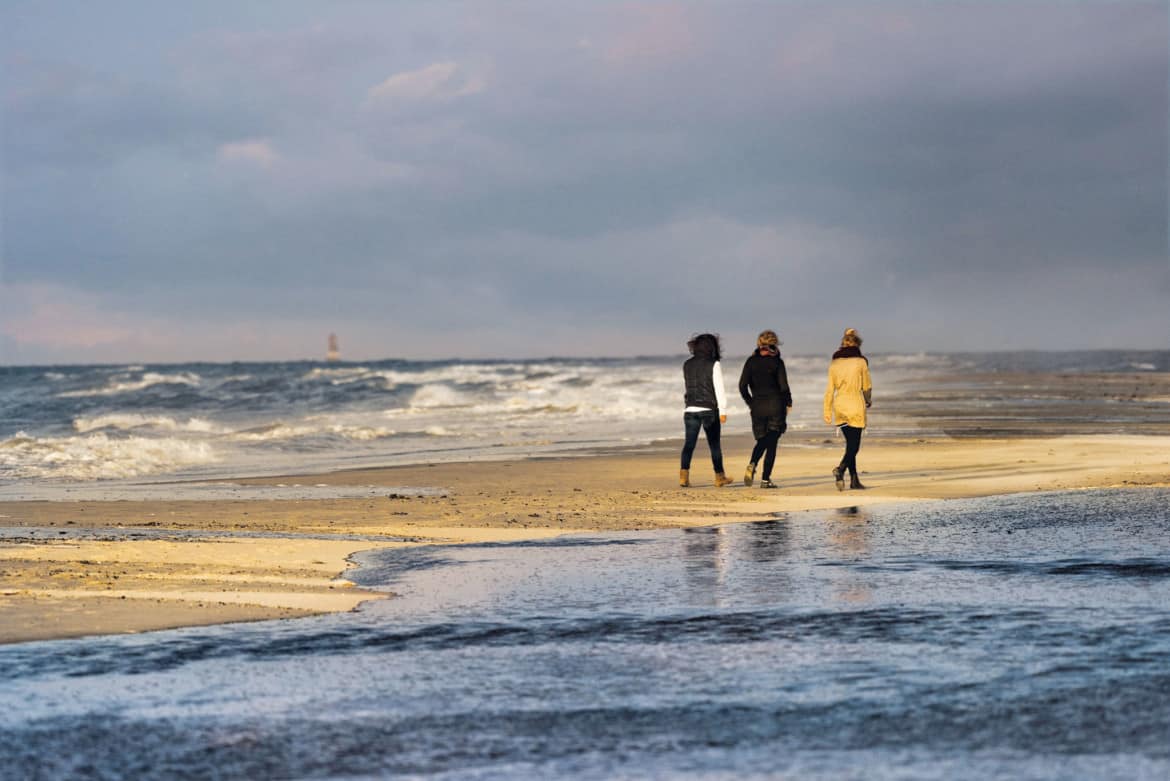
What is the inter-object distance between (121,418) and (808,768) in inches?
1585

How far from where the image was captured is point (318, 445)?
85.9 ft

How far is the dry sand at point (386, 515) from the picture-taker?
8.35 m

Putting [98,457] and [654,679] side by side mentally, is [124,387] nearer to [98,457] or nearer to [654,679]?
[98,457]

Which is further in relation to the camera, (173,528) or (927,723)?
(173,528)

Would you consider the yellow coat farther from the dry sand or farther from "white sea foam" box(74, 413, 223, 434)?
"white sea foam" box(74, 413, 223, 434)

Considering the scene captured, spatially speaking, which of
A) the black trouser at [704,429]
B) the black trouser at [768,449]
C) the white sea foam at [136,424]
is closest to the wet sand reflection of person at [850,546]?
the black trouser at [768,449]

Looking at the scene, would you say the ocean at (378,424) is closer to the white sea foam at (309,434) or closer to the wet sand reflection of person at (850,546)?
the white sea foam at (309,434)

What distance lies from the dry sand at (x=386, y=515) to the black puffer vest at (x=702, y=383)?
100 cm

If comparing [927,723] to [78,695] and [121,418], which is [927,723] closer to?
[78,695]

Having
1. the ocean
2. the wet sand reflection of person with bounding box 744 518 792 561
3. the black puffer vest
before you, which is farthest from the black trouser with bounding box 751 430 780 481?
the ocean

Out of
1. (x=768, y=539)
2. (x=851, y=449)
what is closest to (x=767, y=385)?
(x=851, y=449)

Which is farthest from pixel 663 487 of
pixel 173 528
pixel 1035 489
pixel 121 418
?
pixel 121 418

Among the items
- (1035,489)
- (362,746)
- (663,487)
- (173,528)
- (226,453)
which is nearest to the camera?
(362,746)

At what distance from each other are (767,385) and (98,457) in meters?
11.7
